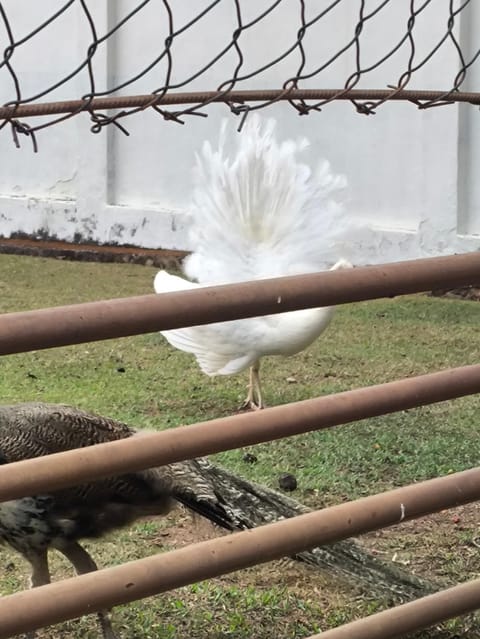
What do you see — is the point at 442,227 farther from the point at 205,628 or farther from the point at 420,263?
the point at 420,263

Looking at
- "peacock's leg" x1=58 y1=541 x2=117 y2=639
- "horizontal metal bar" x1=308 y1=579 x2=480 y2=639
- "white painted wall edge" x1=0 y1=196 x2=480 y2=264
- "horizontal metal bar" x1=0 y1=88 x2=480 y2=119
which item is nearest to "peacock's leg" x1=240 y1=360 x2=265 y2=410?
"peacock's leg" x1=58 y1=541 x2=117 y2=639

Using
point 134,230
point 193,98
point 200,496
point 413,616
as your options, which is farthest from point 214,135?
point 413,616

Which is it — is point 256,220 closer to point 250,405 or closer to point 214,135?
point 250,405

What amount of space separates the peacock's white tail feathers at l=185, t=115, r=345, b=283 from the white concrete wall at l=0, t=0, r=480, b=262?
5.90 ft

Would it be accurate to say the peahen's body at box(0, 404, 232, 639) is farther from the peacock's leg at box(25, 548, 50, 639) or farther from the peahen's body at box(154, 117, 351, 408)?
the peahen's body at box(154, 117, 351, 408)

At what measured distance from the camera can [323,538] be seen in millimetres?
1817

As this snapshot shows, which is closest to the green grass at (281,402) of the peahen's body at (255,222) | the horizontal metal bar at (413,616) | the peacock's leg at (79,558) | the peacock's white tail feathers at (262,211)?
the peacock's leg at (79,558)

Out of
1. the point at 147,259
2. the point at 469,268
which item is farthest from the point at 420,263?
the point at 147,259

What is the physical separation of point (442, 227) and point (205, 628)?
515 centimetres

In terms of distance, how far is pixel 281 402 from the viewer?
5.59 meters

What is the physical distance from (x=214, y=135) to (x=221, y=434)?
7272mm

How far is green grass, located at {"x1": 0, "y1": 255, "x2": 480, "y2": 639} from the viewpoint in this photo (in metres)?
3.30

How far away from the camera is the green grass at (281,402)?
10.8 ft

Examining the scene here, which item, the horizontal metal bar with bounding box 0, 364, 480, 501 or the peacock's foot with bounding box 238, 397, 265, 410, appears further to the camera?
the peacock's foot with bounding box 238, 397, 265, 410
